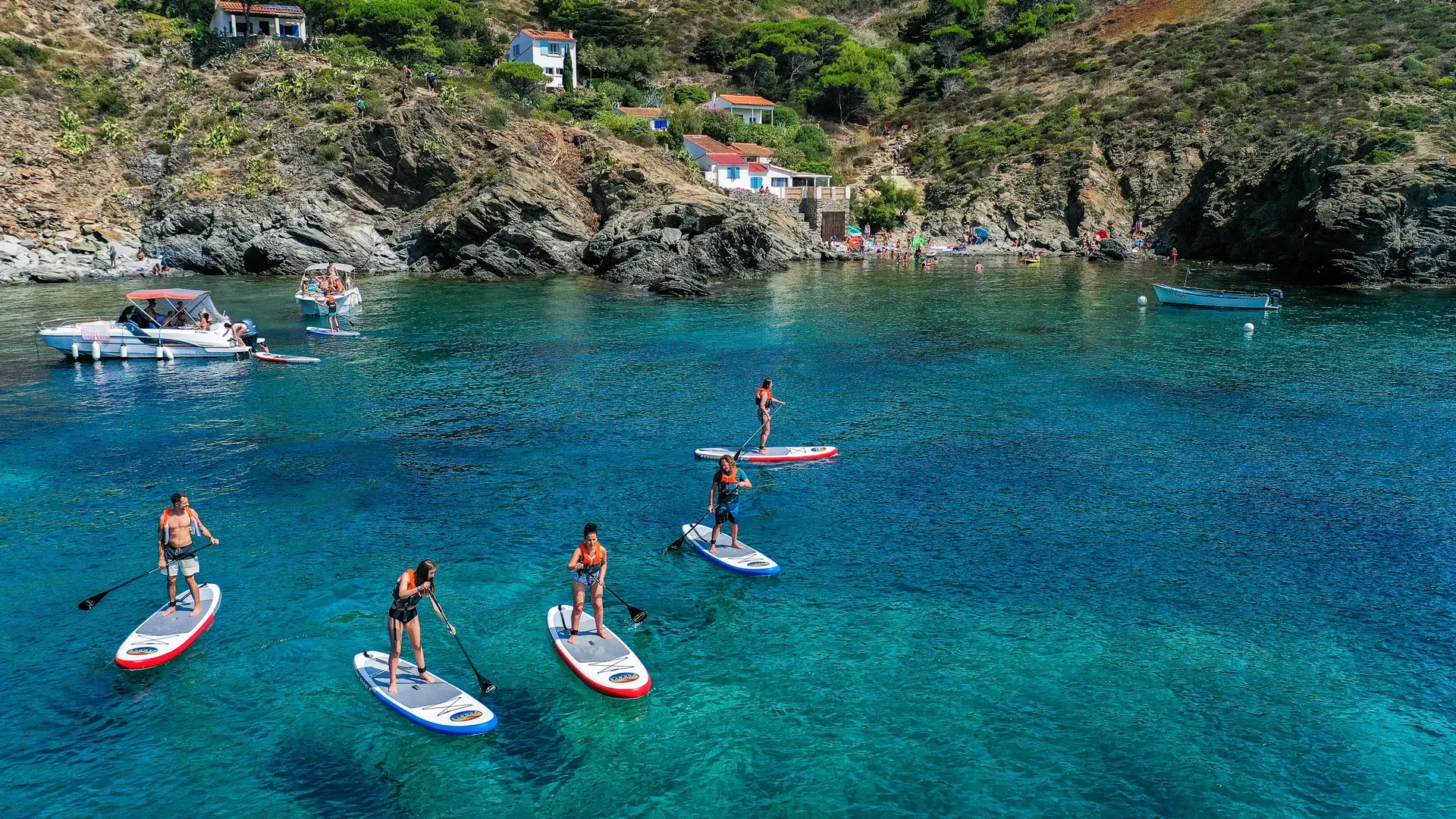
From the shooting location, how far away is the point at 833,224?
105m

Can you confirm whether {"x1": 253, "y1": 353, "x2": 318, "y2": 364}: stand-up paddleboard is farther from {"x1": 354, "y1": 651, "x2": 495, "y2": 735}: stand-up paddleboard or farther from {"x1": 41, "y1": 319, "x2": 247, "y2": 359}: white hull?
{"x1": 354, "y1": 651, "x2": 495, "y2": 735}: stand-up paddleboard

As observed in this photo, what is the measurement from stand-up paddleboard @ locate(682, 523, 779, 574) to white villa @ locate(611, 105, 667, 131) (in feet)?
286

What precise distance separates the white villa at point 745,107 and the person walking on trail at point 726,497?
105 metres

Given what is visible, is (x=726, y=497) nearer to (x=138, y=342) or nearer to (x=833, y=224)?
(x=138, y=342)

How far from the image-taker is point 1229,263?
92.2 meters

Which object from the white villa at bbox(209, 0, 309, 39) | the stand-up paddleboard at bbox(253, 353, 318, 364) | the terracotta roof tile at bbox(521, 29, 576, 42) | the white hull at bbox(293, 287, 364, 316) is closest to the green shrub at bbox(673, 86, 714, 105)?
the terracotta roof tile at bbox(521, 29, 576, 42)

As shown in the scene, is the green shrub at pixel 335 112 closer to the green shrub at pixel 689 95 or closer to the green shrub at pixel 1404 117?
the green shrub at pixel 689 95

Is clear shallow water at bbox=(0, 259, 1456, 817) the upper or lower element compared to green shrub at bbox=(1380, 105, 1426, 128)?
lower

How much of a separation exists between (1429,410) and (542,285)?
54.4m

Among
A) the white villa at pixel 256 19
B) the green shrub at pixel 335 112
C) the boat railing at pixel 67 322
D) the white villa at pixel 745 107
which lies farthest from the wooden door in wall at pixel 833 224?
the boat railing at pixel 67 322

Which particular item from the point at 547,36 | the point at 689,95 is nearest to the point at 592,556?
the point at 547,36

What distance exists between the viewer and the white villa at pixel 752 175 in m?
98.8

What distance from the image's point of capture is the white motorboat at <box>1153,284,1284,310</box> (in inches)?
2357

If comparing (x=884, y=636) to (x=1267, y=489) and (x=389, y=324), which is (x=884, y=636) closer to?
(x=1267, y=489)
